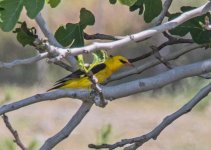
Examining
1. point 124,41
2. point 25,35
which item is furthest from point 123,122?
point 124,41

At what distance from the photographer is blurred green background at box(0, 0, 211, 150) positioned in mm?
10898

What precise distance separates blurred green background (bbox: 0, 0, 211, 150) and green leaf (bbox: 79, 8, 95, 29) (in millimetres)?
7676

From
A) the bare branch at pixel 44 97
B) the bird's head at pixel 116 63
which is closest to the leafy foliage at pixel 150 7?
the bare branch at pixel 44 97

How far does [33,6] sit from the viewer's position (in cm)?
161

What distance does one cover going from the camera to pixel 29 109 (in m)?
12.8

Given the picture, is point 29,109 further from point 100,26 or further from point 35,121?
point 100,26

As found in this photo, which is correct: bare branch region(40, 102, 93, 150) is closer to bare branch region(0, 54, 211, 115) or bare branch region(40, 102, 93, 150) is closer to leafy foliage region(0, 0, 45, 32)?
bare branch region(0, 54, 211, 115)

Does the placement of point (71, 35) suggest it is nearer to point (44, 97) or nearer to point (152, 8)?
point (152, 8)

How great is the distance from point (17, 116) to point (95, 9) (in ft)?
7.91

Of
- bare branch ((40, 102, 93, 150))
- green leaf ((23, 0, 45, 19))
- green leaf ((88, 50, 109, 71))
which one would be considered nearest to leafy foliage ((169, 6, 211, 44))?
bare branch ((40, 102, 93, 150))

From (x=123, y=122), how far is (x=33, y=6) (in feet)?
34.6

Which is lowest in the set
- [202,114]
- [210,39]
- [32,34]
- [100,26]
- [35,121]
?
[202,114]

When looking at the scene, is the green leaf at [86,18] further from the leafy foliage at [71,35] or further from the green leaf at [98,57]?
the green leaf at [98,57]

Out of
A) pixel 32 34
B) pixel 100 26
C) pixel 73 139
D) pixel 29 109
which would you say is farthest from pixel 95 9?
pixel 32 34
